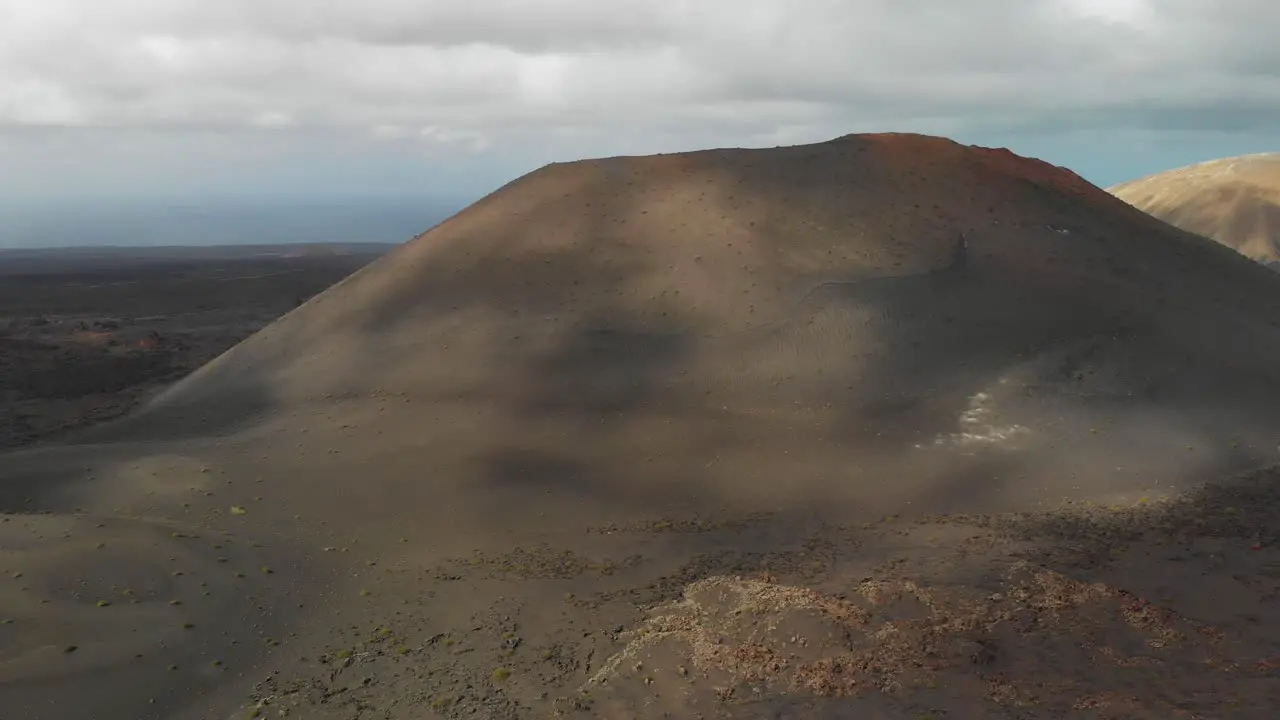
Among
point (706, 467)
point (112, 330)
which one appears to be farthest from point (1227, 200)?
point (112, 330)

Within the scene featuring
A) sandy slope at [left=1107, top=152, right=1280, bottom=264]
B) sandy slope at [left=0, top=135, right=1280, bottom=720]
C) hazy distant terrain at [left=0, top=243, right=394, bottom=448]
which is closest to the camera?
sandy slope at [left=0, top=135, right=1280, bottom=720]

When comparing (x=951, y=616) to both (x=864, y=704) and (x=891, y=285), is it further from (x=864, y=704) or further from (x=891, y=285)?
(x=891, y=285)

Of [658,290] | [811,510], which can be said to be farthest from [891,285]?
[811,510]

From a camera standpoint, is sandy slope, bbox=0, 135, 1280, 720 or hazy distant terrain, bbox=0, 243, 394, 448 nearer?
sandy slope, bbox=0, 135, 1280, 720

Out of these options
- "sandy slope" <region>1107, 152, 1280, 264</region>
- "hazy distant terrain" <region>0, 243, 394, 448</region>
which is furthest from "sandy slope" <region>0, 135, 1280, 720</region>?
"sandy slope" <region>1107, 152, 1280, 264</region>

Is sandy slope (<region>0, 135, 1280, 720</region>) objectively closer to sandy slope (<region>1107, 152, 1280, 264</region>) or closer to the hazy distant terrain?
the hazy distant terrain
